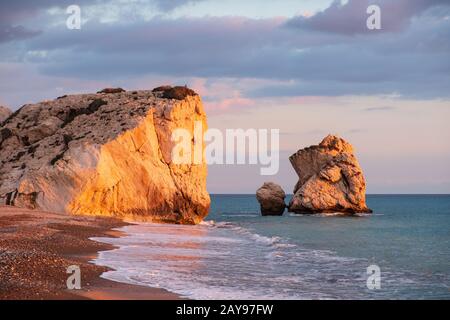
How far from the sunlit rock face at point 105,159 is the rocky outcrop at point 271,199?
34957 mm

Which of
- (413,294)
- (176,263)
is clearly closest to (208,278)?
(176,263)

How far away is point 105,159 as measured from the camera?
44.6m

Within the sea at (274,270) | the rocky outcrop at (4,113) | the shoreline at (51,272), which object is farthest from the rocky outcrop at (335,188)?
the shoreline at (51,272)

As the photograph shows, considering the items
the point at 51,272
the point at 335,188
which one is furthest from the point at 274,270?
the point at 335,188

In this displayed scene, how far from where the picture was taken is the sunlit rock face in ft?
139

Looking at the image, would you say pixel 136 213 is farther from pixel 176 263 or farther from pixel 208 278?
pixel 208 278

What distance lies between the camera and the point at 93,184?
42.8 metres

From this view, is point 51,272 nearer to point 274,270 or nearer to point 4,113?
point 274,270

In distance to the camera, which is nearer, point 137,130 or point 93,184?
point 93,184

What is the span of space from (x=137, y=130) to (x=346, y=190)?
44352mm

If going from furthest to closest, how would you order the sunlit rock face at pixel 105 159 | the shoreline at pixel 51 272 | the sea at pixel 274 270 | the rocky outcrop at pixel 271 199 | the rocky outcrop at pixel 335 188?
1. the rocky outcrop at pixel 271 199
2. the rocky outcrop at pixel 335 188
3. the sunlit rock face at pixel 105 159
4. the sea at pixel 274 270
5. the shoreline at pixel 51 272

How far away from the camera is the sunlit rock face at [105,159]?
42.3 metres

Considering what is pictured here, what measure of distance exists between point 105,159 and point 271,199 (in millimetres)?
49077

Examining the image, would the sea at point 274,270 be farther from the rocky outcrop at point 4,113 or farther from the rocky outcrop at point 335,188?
the rocky outcrop at point 335,188
